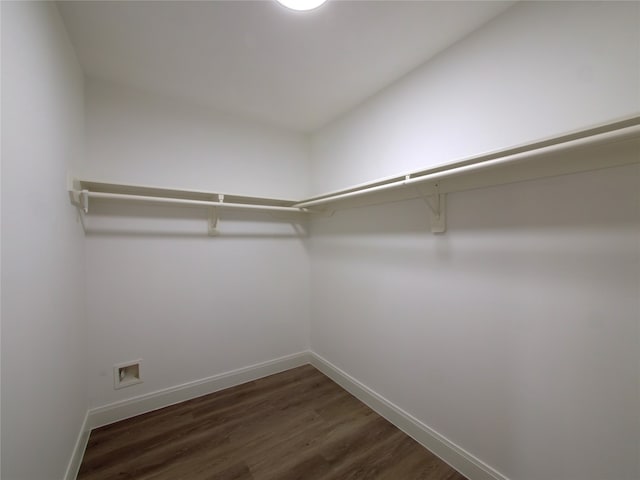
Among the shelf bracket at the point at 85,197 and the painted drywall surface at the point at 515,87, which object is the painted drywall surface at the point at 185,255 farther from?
the painted drywall surface at the point at 515,87

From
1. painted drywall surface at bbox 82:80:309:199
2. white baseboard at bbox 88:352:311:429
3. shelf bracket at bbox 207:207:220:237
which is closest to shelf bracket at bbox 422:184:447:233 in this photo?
painted drywall surface at bbox 82:80:309:199

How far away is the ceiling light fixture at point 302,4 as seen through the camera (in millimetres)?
1165

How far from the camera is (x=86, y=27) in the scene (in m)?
1.36

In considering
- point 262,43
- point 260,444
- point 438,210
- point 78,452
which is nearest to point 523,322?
point 438,210

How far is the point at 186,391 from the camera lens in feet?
6.79

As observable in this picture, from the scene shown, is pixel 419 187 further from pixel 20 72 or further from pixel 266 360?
pixel 266 360

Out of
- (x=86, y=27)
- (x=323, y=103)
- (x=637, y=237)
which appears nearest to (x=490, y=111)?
(x=637, y=237)

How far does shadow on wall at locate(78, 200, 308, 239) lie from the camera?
1.79 m

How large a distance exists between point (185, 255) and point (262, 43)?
1526 mm

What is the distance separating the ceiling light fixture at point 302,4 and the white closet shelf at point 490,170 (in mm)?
872

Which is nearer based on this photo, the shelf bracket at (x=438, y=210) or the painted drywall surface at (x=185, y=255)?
the shelf bracket at (x=438, y=210)

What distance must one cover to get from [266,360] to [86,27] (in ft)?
8.34

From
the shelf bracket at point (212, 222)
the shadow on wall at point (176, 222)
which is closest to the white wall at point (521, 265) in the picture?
the shadow on wall at point (176, 222)

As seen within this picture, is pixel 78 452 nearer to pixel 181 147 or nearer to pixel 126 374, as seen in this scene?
pixel 126 374
